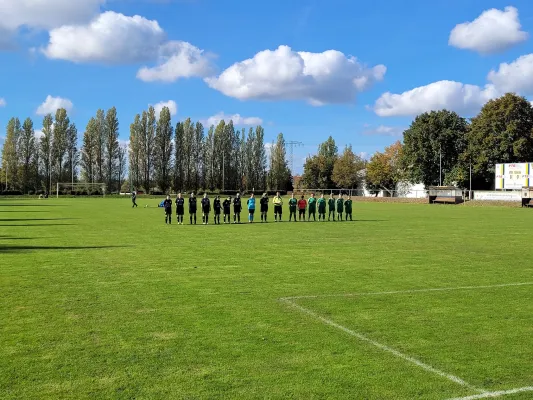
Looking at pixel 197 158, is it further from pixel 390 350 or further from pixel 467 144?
pixel 390 350

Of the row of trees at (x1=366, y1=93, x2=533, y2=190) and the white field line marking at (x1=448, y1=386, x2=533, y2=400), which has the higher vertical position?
the row of trees at (x1=366, y1=93, x2=533, y2=190)

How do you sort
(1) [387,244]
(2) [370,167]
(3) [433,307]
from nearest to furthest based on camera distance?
(3) [433,307], (1) [387,244], (2) [370,167]

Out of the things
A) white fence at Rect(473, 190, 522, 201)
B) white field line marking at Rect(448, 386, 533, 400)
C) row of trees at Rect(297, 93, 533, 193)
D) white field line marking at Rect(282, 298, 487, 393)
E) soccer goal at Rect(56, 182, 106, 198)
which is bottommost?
white field line marking at Rect(448, 386, 533, 400)

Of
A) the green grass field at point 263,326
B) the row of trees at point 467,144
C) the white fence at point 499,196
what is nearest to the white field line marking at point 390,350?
the green grass field at point 263,326

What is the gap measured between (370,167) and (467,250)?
7869cm

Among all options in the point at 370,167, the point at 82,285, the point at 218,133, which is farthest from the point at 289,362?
the point at 218,133

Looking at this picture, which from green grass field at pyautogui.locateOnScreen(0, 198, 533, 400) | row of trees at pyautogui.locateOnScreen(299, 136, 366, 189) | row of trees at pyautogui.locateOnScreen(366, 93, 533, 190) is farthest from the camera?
row of trees at pyautogui.locateOnScreen(299, 136, 366, 189)

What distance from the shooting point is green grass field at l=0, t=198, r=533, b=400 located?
4887mm

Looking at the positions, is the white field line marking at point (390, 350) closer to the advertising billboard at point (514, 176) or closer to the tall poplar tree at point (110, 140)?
the advertising billboard at point (514, 176)

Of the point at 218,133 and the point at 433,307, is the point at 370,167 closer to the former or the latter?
the point at 218,133

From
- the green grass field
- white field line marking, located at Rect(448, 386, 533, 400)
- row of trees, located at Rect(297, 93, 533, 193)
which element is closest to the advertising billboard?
row of trees, located at Rect(297, 93, 533, 193)

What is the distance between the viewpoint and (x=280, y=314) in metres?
7.47

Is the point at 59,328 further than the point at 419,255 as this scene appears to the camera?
No

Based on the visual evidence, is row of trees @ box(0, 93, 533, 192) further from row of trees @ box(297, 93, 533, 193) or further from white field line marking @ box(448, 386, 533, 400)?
white field line marking @ box(448, 386, 533, 400)
